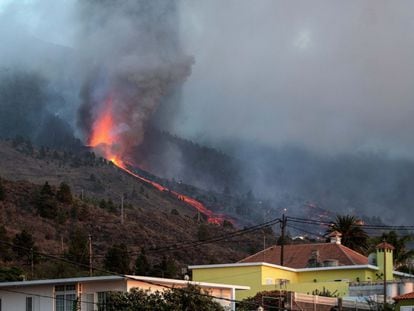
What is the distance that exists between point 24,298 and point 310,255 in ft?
122

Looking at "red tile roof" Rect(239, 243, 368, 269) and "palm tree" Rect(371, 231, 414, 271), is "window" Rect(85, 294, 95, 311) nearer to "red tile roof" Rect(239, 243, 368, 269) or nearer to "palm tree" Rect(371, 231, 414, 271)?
"red tile roof" Rect(239, 243, 368, 269)

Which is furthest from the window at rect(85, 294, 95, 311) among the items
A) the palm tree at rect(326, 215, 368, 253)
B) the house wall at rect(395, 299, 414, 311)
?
the palm tree at rect(326, 215, 368, 253)

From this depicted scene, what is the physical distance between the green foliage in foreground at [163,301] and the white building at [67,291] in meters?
0.68

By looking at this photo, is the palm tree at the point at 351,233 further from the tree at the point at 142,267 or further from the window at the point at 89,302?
the window at the point at 89,302

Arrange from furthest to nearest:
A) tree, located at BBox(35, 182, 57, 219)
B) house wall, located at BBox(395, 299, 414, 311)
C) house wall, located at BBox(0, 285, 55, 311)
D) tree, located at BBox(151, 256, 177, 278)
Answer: tree, located at BBox(35, 182, 57, 219)
tree, located at BBox(151, 256, 177, 278)
house wall, located at BBox(395, 299, 414, 311)
house wall, located at BBox(0, 285, 55, 311)

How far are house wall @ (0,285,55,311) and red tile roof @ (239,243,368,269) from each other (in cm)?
3379

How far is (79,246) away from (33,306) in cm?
4094

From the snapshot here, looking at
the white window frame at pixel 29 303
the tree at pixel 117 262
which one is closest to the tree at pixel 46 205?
the tree at pixel 117 262

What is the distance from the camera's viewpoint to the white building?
50938 mm

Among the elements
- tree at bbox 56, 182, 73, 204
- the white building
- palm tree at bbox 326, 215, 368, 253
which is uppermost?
tree at bbox 56, 182, 73, 204

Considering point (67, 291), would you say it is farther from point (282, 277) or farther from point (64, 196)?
point (64, 196)

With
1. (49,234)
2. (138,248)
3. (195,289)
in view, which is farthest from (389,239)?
(195,289)

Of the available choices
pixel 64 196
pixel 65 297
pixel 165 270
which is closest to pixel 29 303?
pixel 65 297

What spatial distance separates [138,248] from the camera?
120 meters
